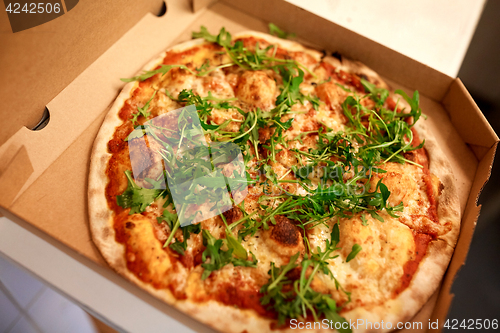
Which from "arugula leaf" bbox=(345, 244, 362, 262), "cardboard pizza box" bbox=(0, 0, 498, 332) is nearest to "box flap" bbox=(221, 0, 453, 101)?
"cardboard pizza box" bbox=(0, 0, 498, 332)

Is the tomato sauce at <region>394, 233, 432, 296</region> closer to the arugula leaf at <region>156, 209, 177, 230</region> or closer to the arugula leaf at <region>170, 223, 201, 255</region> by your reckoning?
the arugula leaf at <region>170, 223, 201, 255</region>

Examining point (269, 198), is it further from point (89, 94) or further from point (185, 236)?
point (89, 94)

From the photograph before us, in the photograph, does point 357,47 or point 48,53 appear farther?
point 357,47

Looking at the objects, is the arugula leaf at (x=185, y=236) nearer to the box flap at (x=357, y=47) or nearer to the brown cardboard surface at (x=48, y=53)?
the brown cardboard surface at (x=48, y=53)

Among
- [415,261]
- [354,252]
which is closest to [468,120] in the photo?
[415,261]

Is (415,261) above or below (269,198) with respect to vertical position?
below

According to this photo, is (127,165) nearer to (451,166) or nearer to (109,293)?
(109,293)

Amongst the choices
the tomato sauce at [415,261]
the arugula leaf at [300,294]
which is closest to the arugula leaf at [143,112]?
the arugula leaf at [300,294]

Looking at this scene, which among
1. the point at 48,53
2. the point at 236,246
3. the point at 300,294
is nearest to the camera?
the point at 300,294
